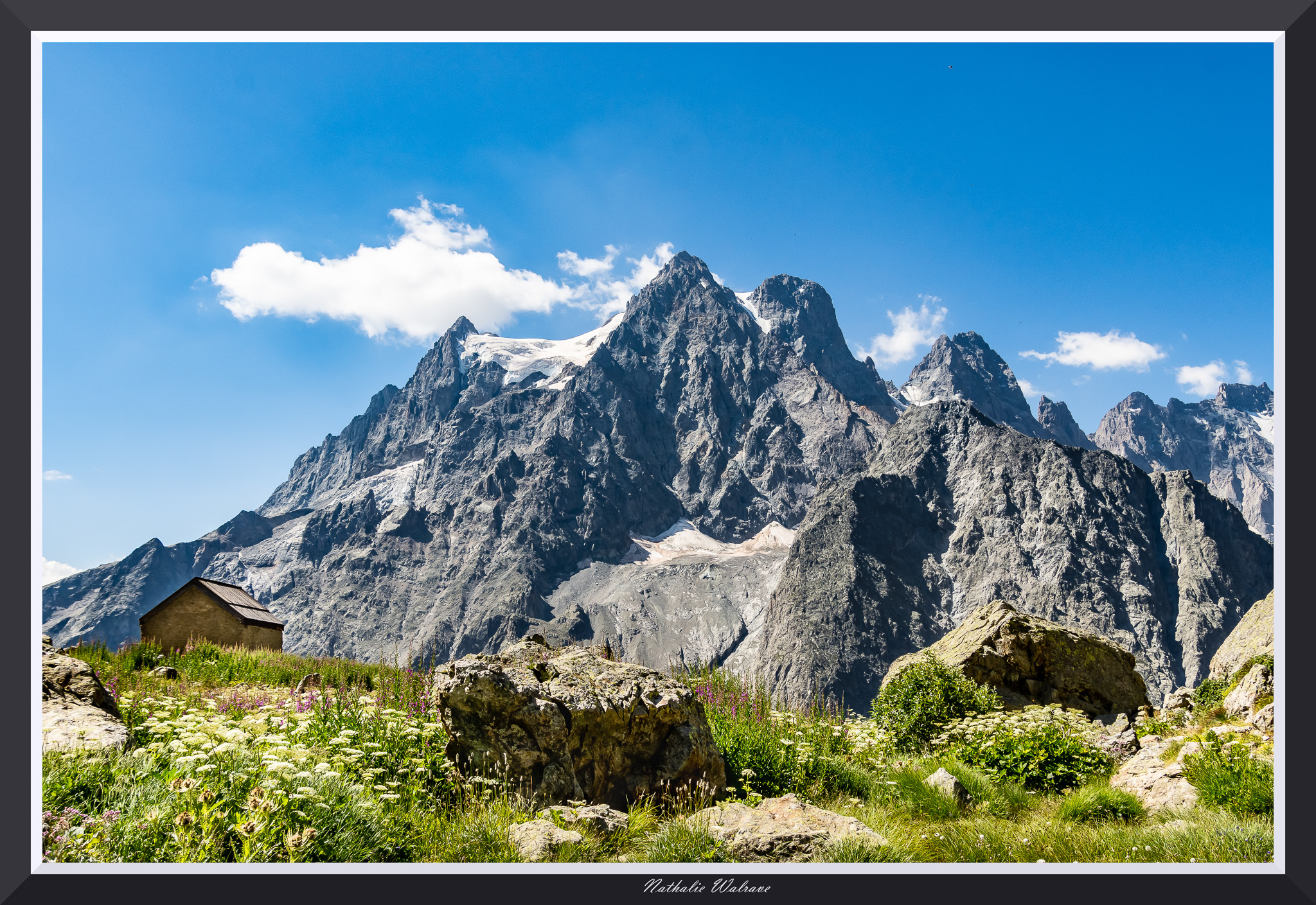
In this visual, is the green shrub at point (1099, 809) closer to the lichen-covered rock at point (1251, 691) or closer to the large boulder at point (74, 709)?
the lichen-covered rock at point (1251, 691)

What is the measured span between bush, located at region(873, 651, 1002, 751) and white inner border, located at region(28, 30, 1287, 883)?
17.2 ft

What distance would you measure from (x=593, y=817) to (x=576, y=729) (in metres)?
1.29

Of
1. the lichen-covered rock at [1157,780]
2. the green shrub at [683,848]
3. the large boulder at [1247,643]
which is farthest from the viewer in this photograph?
the large boulder at [1247,643]

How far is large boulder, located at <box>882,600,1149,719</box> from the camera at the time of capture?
13.5 m

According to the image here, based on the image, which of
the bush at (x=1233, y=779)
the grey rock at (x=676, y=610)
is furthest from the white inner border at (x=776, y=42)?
the grey rock at (x=676, y=610)

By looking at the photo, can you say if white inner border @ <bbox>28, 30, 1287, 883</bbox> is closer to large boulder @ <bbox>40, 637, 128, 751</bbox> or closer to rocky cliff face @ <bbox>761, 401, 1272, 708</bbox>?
large boulder @ <bbox>40, 637, 128, 751</bbox>

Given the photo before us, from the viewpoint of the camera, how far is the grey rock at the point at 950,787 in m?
7.15

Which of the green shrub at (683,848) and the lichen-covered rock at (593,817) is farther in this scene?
the lichen-covered rock at (593,817)

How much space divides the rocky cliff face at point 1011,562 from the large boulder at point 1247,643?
364 feet

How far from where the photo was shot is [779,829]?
17.7 ft

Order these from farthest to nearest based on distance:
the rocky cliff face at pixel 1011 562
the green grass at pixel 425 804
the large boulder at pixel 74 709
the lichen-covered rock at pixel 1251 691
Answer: the rocky cliff face at pixel 1011 562
the lichen-covered rock at pixel 1251 691
the large boulder at pixel 74 709
the green grass at pixel 425 804

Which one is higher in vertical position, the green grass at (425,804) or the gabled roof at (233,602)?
the green grass at (425,804)

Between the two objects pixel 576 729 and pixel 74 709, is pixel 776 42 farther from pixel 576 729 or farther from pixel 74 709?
pixel 74 709
